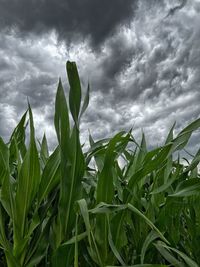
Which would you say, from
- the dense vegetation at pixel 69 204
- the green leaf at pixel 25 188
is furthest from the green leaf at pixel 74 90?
the green leaf at pixel 25 188

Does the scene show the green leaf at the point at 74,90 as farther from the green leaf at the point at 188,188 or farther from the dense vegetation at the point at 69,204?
the green leaf at the point at 188,188

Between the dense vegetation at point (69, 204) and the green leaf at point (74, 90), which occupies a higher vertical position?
the green leaf at point (74, 90)

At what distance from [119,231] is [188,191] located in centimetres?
17

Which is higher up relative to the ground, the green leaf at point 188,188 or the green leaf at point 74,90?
the green leaf at point 74,90

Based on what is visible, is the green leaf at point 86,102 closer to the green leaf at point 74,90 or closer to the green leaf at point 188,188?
the green leaf at point 74,90

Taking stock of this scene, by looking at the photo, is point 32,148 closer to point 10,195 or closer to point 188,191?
point 10,195

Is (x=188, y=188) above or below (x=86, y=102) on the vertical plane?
below

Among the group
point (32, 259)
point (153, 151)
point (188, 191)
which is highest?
point (153, 151)

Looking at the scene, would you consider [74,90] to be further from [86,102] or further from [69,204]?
[69,204]

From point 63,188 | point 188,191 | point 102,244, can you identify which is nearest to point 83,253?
point 102,244

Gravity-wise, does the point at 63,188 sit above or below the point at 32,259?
above

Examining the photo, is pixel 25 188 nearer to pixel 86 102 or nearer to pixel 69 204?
pixel 69 204

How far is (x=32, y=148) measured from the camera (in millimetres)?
749

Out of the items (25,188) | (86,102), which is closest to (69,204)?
(25,188)
